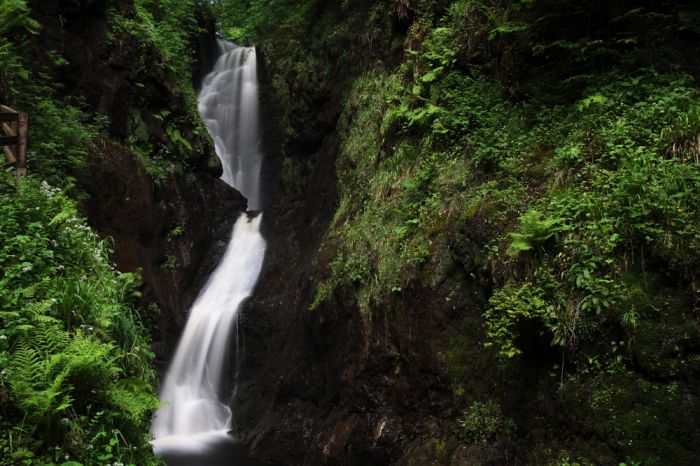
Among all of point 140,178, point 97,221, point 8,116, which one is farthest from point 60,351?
point 140,178

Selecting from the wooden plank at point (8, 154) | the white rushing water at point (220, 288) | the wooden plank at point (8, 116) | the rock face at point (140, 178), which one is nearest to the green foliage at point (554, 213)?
the white rushing water at point (220, 288)

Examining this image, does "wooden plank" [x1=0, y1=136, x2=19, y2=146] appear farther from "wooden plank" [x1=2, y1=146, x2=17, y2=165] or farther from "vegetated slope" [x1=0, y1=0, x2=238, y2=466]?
"vegetated slope" [x1=0, y1=0, x2=238, y2=466]

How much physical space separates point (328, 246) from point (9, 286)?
7.00 metres

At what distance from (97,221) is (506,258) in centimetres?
890

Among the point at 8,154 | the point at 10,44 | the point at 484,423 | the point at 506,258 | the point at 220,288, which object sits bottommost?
the point at 220,288

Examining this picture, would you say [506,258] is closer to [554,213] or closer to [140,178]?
[554,213]

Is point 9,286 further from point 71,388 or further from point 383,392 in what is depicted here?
point 383,392

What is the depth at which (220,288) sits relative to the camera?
14648 millimetres

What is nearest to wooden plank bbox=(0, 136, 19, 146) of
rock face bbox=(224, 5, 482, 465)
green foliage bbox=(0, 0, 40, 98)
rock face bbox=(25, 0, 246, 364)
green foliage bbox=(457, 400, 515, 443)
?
green foliage bbox=(0, 0, 40, 98)

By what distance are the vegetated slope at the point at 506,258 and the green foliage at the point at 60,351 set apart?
3729 millimetres

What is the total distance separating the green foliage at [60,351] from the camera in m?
4.08

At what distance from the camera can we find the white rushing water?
1173 cm

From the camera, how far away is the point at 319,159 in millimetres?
15047

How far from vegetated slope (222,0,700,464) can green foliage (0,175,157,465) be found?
12.2 ft
